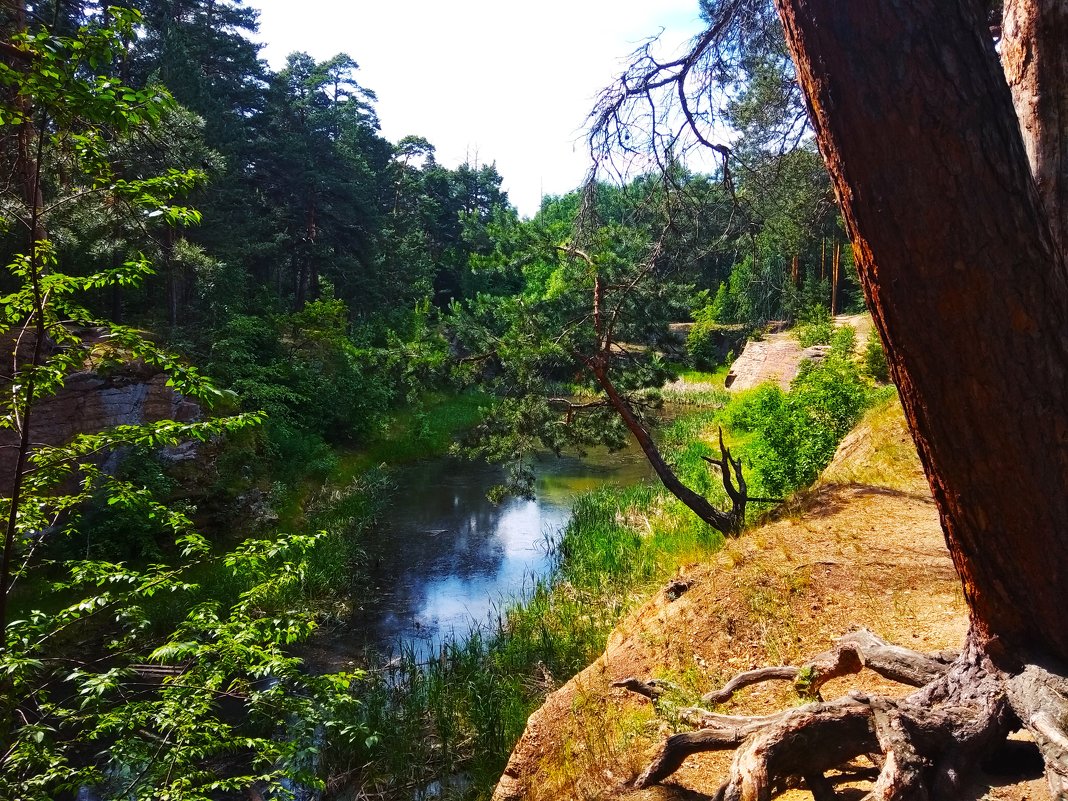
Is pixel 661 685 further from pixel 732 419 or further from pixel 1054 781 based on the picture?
pixel 732 419

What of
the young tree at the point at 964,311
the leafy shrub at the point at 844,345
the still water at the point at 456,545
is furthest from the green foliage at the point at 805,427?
the young tree at the point at 964,311

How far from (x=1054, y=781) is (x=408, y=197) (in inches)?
1537

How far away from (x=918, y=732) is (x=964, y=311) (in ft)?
4.13

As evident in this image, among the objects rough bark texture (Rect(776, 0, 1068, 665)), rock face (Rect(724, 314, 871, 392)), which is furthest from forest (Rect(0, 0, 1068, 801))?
rock face (Rect(724, 314, 871, 392))

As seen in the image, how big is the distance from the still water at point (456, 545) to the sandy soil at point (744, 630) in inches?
136

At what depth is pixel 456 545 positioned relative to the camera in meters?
11.6

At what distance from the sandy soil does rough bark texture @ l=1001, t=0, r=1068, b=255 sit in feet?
7.73

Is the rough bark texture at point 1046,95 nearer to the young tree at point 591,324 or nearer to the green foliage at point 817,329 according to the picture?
the young tree at point 591,324

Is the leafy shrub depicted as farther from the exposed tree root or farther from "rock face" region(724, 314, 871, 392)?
the exposed tree root

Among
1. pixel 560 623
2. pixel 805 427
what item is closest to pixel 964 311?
pixel 560 623

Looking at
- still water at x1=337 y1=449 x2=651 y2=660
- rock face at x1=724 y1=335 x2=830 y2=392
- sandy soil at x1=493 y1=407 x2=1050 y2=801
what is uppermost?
rock face at x1=724 y1=335 x2=830 y2=392

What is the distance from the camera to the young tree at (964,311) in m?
1.59

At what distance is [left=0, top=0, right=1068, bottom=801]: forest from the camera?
1.67 meters

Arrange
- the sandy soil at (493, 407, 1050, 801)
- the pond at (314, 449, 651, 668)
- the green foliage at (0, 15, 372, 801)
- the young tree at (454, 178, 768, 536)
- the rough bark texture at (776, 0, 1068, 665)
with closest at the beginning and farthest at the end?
the rough bark texture at (776, 0, 1068, 665)
the green foliage at (0, 15, 372, 801)
the sandy soil at (493, 407, 1050, 801)
the young tree at (454, 178, 768, 536)
the pond at (314, 449, 651, 668)
